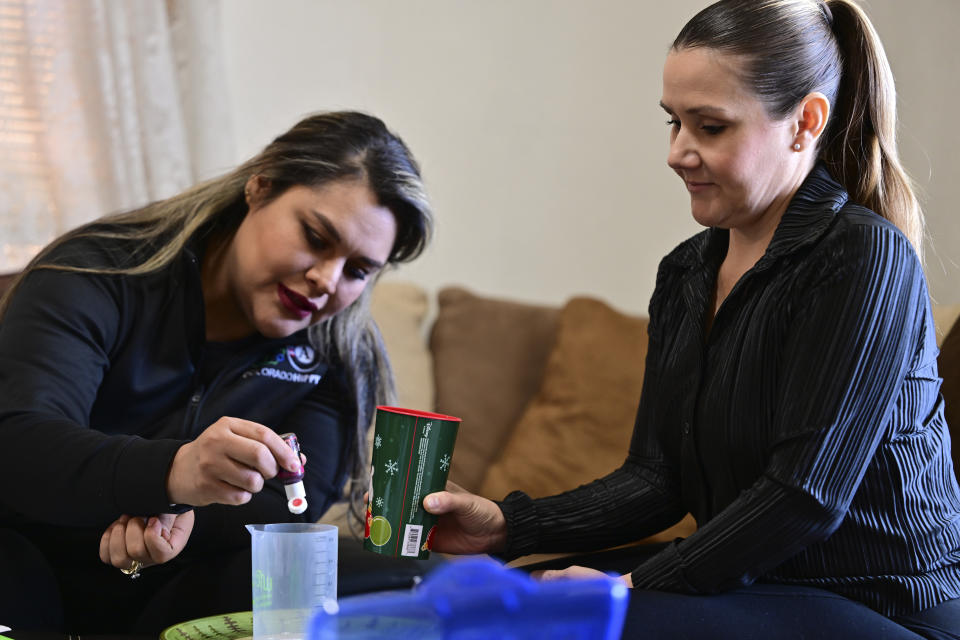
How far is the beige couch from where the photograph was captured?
2318mm

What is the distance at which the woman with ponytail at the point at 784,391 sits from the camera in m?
0.93

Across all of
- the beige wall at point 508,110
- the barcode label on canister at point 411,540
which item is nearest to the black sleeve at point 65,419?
the barcode label on canister at point 411,540

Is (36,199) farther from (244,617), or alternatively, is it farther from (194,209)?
(244,617)

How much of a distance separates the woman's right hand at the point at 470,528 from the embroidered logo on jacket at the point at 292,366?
44cm

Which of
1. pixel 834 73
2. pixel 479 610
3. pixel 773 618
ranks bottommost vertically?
pixel 773 618

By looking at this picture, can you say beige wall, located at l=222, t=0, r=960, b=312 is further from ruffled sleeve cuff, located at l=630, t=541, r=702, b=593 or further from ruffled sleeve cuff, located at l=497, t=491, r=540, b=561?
ruffled sleeve cuff, located at l=630, t=541, r=702, b=593

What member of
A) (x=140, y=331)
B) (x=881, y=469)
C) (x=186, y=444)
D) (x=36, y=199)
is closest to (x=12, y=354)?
(x=140, y=331)

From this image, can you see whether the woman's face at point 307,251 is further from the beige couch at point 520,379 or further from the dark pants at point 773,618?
the beige couch at point 520,379

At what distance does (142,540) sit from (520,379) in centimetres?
154

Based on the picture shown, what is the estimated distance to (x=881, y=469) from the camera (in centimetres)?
99

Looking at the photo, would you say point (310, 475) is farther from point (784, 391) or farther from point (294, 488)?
point (784, 391)

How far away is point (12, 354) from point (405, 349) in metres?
1.35

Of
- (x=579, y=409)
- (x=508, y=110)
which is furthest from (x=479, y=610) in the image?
(x=508, y=110)

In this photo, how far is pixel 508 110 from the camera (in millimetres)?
2795
